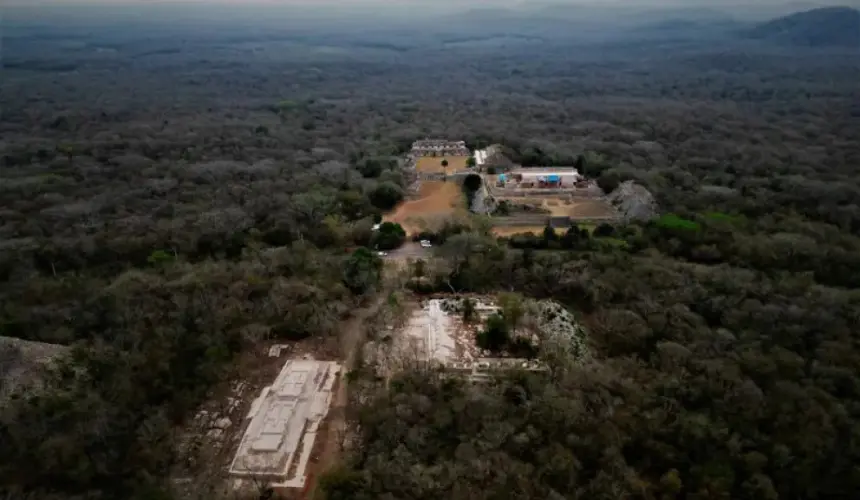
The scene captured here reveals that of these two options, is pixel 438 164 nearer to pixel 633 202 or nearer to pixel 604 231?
pixel 633 202

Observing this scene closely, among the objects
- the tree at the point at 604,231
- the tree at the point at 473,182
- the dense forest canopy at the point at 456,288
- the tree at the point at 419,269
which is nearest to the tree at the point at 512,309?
the dense forest canopy at the point at 456,288

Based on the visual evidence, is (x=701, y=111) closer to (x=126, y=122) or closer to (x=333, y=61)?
(x=126, y=122)

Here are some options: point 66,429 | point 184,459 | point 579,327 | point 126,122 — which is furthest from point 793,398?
point 126,122

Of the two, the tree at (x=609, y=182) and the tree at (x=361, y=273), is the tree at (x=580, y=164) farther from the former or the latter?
the tree at (x=361, y=273)

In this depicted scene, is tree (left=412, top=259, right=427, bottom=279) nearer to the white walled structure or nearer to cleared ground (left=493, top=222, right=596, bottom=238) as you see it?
cleared ground (left=493, top=222, right=596, bottom=238)

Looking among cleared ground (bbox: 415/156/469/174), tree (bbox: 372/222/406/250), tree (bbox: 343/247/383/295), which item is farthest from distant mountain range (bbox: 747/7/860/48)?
tree (bbox: 343/247/383/295)

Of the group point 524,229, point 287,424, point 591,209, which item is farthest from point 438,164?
point 287,424

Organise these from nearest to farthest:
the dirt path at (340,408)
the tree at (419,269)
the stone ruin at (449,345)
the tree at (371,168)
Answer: the dirt path at (340,408), the stone ruin at (449,345), the tree at (419,269), the tree at (371,168)
